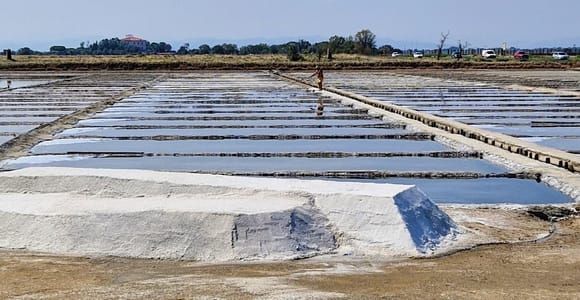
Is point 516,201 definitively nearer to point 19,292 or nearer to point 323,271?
point 323,271

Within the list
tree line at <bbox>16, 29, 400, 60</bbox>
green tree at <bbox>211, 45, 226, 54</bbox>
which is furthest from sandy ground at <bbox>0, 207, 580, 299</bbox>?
green tree at <bbox>211, 45, 226, 54</bbox>

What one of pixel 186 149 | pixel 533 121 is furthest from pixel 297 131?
pixel 533 121

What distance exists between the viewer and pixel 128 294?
438 centimetres

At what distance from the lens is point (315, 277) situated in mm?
4773

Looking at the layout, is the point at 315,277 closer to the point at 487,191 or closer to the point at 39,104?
the point at 487,191

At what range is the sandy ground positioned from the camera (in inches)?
173

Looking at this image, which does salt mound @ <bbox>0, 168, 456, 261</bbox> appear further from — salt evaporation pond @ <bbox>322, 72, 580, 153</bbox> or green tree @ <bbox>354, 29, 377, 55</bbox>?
green tree @ <bbox>354, 29, 377, 55</bbox>

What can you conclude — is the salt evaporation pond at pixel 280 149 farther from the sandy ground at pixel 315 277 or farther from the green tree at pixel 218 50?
the green tree at pixel 218 50

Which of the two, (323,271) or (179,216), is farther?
(179,216)

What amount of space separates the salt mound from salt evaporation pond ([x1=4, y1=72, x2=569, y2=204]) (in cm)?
155

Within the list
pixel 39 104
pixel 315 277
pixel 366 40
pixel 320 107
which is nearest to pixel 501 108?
pixel 320 107

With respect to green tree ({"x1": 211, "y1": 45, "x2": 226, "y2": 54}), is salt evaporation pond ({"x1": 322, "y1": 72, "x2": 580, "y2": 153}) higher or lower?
lower

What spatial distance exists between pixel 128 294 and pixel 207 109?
12.4 metres

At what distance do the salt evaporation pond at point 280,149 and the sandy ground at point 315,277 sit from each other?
6.61 feet
